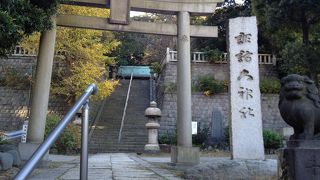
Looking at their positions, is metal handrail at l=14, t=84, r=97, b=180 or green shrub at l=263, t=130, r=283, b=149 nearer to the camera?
metal handrail at l=14, t=84, r=97, b=180

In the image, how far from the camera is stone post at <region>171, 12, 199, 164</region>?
9.54 metres

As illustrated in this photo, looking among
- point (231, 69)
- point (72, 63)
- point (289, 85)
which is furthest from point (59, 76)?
point (289, 85)

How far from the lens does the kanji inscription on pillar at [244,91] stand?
8.40 m

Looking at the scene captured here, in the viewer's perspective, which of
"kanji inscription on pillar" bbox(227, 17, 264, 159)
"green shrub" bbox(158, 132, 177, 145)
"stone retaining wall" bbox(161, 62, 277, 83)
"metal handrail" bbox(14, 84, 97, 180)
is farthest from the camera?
"stone retaining wall" bbox(161, 62, 277, 83)

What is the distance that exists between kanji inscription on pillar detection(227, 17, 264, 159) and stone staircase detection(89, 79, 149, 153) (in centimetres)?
Answer: 887

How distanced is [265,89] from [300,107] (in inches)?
691

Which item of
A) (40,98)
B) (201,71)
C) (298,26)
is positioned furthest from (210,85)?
(40,98)

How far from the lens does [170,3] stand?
1015 cm

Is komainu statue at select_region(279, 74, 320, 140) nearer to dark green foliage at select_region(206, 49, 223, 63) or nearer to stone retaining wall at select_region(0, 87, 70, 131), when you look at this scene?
stone retaining wall at select_region(0, 87, 70, 131)

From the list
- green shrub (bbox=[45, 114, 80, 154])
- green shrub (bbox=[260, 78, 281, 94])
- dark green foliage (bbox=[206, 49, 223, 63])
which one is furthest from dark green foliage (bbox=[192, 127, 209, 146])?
green shrub (bbox=[45, 114, 80, 154])

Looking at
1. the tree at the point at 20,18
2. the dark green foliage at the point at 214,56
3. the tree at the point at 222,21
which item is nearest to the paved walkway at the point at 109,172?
the tree at the point at 20,18

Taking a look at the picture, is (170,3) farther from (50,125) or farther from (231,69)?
(50,125)

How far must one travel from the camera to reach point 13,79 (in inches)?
855

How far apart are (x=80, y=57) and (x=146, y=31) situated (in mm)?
9520
